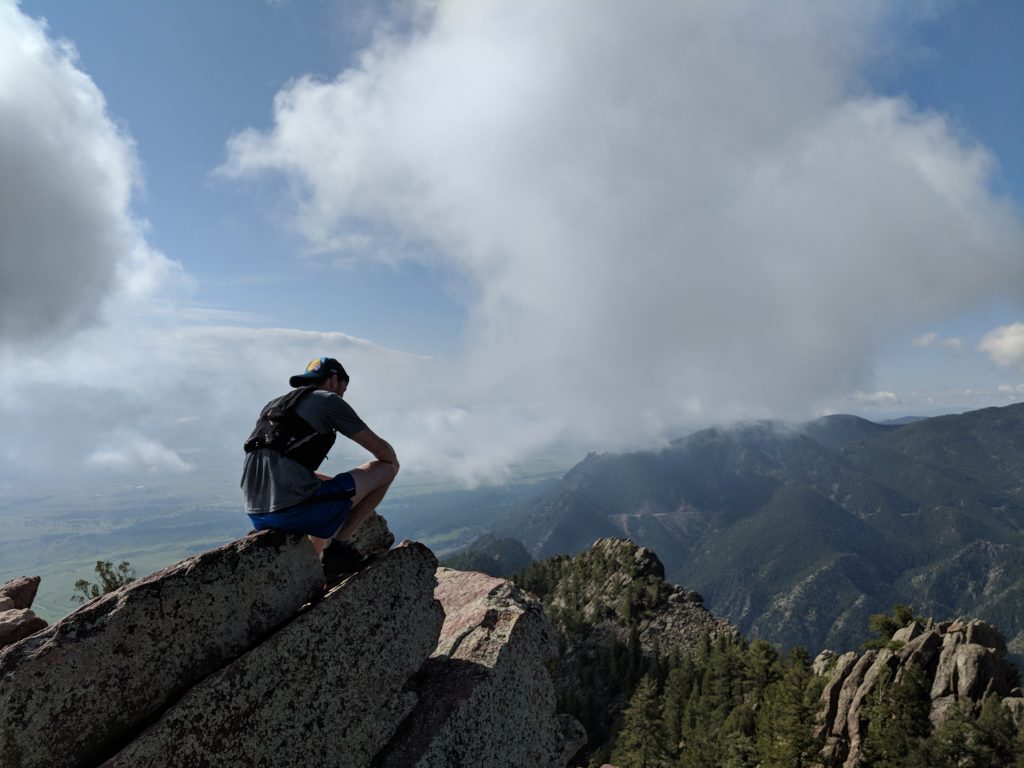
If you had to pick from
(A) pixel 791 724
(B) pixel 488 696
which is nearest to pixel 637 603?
(A) pixel 791 724

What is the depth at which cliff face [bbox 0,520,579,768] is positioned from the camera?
30.3 ft

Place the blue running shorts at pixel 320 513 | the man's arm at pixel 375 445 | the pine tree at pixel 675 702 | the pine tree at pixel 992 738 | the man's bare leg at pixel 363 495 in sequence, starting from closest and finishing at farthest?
the blue running shorts at pixel 320 513 → the man's arm at pixel 375 445 → the man's bare leg at pixel 363 495 → the pine tree at pixel 992 738 → the pine tree at pixel 675 702

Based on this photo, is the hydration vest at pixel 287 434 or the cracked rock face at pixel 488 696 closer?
the hydration vest at pixel 287 434

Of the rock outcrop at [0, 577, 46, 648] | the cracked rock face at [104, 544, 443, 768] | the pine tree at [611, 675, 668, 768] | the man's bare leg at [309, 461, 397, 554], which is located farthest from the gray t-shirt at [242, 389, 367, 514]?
the pine tree at [611, 675, 668, 768]

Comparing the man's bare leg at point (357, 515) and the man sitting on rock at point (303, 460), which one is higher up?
the man sitting on rock at point (303, 460)

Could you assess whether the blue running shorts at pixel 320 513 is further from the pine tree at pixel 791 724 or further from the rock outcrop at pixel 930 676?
the rock outcrop at pixel 930 676

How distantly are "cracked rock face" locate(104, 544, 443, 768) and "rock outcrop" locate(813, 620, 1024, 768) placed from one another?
65.0 metres

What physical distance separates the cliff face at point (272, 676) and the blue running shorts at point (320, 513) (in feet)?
1.42

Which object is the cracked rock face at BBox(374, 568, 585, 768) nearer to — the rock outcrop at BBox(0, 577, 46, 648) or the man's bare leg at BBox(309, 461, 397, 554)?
the man's bare leg at BBox(309, 461, 397, 554)

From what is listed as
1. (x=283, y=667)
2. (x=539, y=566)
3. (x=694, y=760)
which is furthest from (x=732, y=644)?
(x=283, y=667)

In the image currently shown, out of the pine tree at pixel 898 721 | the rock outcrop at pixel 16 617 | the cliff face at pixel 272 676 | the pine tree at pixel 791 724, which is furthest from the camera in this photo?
the pine tree at pixel 791 724

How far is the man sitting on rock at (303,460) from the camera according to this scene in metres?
11.6

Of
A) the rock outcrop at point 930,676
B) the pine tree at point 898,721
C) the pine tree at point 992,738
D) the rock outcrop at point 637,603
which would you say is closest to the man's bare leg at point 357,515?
the pine tree at point 898,721

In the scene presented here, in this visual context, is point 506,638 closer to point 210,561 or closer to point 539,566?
point 210,561
